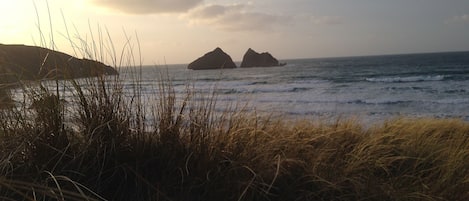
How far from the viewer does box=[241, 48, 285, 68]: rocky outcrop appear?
10669 centimetres

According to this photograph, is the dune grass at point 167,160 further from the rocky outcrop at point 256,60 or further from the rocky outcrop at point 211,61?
the rocky outcrop at point 256,60

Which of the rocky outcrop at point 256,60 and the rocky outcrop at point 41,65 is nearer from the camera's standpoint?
the rocky outcrop at point 41,65

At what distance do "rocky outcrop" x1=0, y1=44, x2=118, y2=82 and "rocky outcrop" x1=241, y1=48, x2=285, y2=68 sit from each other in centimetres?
10231

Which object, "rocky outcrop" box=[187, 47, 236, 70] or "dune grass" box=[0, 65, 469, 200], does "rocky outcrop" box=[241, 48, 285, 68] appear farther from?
"dune grass" box=[0, 65, 469, 200]

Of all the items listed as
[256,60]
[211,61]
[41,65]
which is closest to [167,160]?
[41,65]

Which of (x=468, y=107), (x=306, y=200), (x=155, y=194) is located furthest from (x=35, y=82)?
(x=468, y=107)

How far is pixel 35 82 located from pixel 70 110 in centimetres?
33

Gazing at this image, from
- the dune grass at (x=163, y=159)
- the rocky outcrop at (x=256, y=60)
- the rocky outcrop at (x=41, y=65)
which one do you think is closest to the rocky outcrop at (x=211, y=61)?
the rocky outcrop at (x=256, y=60)

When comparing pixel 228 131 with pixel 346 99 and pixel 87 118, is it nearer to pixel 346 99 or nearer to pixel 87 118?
pixel 87 118

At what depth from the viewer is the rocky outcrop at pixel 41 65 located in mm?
3160

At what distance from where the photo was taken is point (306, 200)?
2.61 meters

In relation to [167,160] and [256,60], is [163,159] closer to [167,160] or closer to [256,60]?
[167,160]

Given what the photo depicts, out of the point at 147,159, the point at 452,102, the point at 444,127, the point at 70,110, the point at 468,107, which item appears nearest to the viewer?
the point at 147,159

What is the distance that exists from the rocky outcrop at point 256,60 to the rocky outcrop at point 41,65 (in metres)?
102
